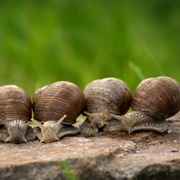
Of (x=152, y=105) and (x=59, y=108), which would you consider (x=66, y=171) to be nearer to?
(x=59, y=108)

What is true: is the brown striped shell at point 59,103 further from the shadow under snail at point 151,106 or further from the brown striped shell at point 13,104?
the shadow under snail at point 151,106

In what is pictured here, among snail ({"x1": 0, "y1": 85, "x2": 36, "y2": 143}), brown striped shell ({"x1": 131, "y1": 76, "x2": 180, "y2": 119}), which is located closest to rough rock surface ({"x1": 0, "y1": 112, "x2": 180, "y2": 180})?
snail ({"x1": 0, "y1": 85, "x2": 36, "y2": 143})

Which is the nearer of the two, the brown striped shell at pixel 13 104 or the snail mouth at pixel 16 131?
the snail mouth at pixel 16 131

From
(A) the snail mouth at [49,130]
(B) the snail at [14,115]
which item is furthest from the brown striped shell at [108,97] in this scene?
(B) the snail at [14,115]

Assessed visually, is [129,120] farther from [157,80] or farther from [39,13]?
[39,13]

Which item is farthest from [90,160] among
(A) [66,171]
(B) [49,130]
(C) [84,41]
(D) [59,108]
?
(C) [84,41]

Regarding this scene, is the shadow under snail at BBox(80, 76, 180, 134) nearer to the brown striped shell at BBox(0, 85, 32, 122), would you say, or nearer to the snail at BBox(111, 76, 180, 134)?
the snail at BBox(111, 76, 180, 134)
